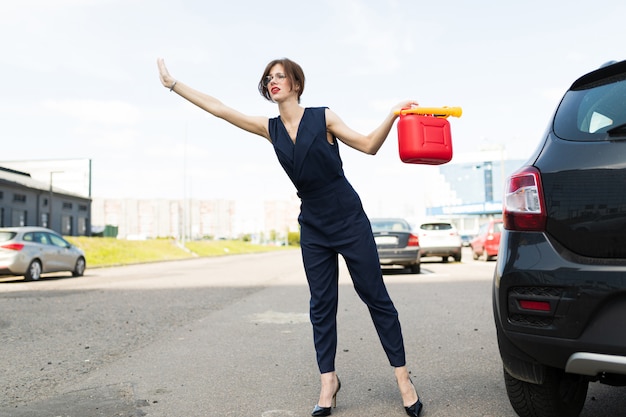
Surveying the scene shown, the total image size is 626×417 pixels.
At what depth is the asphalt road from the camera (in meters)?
3.31

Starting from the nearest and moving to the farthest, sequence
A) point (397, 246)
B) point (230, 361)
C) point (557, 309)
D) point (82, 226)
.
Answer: point (557, 309) < point (230, 361) < point (397, 246) < point (82, 226)

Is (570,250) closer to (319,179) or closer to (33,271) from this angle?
(319,179)

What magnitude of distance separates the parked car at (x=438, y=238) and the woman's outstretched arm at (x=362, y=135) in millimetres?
16119

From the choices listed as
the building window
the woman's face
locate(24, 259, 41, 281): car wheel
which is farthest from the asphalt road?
the building window

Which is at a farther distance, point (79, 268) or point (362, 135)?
point (79, 268)

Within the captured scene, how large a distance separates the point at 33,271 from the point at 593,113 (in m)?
14.5

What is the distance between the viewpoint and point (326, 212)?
123 inches

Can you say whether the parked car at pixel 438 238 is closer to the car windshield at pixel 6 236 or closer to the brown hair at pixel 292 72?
the car windshield at pixel 6 236

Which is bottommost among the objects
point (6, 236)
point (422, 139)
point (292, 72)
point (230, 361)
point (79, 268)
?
point (230, 361)

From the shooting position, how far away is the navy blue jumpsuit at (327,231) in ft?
10.1

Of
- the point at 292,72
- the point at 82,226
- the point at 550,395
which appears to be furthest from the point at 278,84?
the point at 82,226

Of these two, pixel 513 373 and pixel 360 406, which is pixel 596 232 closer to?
pixel 513 373

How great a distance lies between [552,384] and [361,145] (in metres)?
1.42

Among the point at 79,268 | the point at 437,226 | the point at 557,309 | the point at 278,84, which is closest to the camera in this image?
the point at 557,309
